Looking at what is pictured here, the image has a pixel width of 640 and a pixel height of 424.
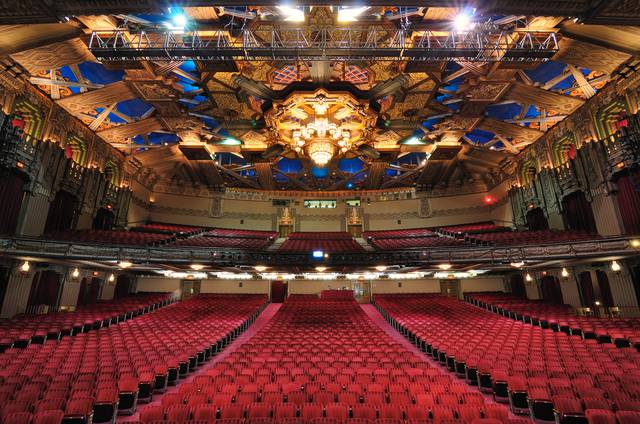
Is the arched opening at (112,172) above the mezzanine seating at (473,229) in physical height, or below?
above

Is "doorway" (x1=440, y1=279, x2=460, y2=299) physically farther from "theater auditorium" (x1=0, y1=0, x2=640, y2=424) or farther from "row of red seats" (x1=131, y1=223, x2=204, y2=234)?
"row of red seats" (x1=131, y1=223, x2=204, y2=234)

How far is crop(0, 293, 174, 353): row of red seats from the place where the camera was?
329 inches

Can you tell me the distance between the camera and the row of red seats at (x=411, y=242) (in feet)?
54.0

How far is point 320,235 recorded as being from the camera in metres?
22.9

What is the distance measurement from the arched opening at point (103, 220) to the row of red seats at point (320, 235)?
35.9ft

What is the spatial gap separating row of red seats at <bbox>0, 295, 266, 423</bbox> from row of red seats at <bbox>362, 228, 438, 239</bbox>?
1327 centimetres

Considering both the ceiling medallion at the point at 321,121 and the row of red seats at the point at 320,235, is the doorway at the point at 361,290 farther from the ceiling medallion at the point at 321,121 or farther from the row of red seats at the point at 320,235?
the ceiling medallion at the point at 321,121

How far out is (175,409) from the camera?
4246 millimetres

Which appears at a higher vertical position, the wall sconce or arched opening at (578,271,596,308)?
the wall sconce

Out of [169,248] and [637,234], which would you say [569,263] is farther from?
[169,248]

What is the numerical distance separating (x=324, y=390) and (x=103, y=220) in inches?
675

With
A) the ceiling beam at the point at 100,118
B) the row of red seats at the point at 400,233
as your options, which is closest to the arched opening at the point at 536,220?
the row of red seats at the point at 400,233

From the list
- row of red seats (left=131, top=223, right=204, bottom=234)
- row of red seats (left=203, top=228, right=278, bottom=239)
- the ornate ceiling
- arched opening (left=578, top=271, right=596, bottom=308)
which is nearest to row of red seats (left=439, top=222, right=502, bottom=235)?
the ornate ceiling

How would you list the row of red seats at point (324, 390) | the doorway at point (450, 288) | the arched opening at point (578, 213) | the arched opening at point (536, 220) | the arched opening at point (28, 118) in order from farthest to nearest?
the doorway at point (450, 288), the arched opening at point (536, 220), the arched opening at point (578, 213), the arched opening at point (28, 118), the row of red seats at point (324, 390)
